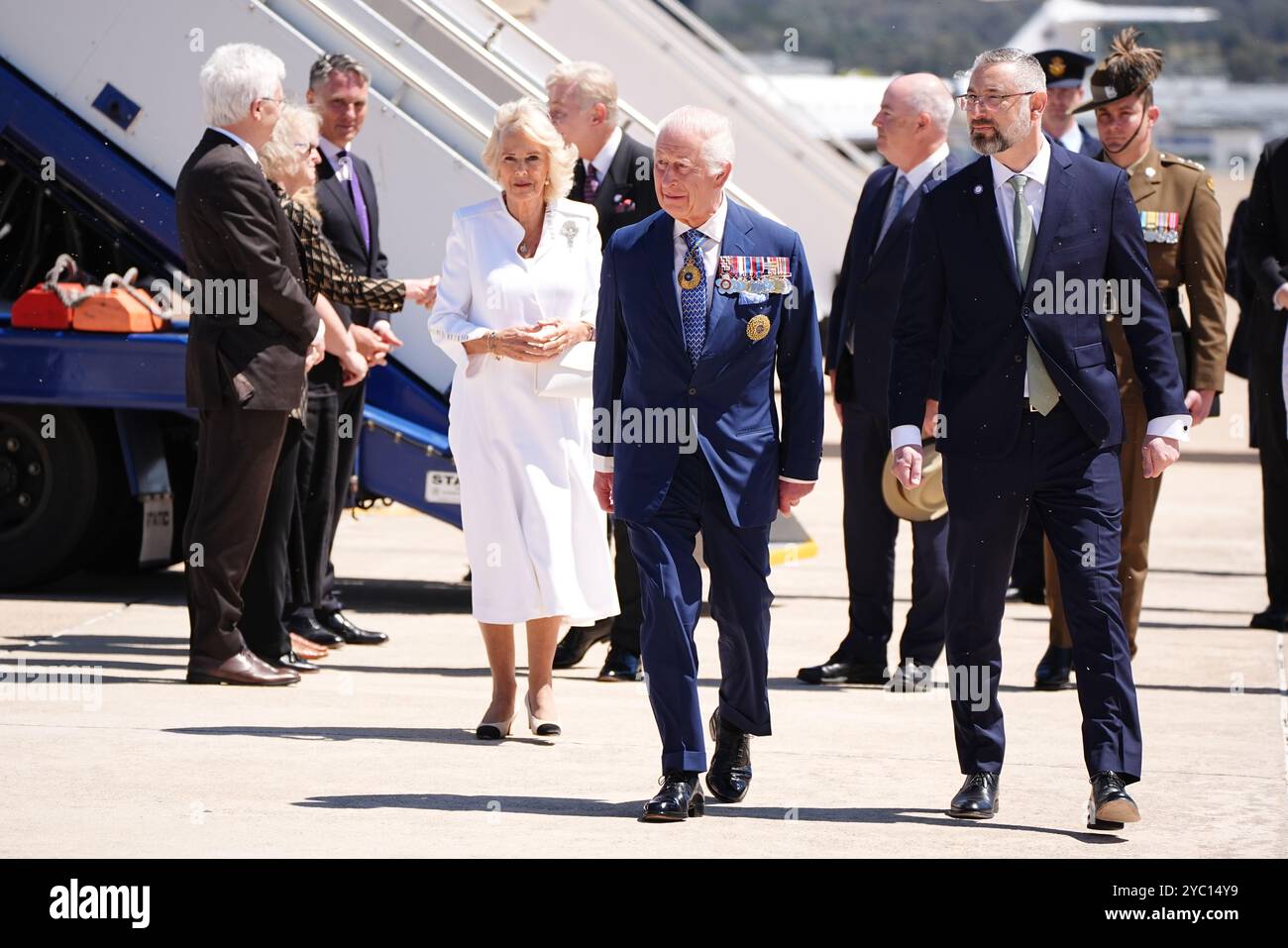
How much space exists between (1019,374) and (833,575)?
571 centimetres

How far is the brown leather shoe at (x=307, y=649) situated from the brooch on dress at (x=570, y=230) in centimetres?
224

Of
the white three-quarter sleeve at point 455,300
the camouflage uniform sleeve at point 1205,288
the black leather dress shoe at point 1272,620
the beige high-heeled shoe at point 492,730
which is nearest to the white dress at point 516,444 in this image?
the white three-quarter sleeve at point 455,300

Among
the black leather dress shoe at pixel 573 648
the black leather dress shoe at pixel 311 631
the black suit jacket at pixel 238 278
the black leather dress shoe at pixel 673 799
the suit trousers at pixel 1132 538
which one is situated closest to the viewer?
the black leather dress shoe at pixel 673 799

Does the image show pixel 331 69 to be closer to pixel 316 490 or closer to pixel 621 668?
pixel 316 490

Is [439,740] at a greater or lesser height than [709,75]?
lesser

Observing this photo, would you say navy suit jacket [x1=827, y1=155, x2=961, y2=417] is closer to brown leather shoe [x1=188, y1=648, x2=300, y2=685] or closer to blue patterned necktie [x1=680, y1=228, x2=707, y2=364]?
blue patterned necktie [x1=680, y1=228, x2=707, y2=364]

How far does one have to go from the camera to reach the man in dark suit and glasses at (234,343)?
7.23 meters

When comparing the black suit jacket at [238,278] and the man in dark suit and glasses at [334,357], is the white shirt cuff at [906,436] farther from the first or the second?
the man in dark suit and glasses at [334,357]

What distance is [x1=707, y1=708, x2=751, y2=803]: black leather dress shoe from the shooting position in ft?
18.8

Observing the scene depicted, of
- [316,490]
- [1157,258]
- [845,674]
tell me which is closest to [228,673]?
[316,490]
